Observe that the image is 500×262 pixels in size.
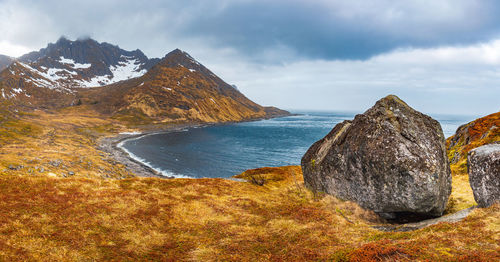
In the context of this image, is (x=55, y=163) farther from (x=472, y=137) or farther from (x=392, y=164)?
(x=472, y=137)

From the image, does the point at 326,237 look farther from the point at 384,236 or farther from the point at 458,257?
the point at 458,257

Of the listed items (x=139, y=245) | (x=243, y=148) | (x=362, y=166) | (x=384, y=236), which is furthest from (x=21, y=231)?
(x=243, y=148)

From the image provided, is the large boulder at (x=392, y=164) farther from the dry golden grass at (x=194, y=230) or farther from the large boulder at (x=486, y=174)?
the large boulder at (x=486, y=174)

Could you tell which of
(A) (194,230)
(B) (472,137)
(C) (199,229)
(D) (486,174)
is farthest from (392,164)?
(B) (472,137)

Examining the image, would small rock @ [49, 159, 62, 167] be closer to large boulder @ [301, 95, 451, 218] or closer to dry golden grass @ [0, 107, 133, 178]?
dry golden grass @ [0, 107, 133, 178]

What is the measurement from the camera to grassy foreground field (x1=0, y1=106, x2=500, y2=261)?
1088cm

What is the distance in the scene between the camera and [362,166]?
21.2 m

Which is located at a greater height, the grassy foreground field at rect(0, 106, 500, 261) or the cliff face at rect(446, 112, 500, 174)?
the cliff face at rect(446, 112, 500, 174)

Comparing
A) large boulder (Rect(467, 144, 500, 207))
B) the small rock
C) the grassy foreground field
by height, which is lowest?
the small rock

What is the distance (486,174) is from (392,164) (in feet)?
19.1

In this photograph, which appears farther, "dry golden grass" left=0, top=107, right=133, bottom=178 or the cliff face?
"dry golden grass" left=0, top=107, right=133, bottom=178

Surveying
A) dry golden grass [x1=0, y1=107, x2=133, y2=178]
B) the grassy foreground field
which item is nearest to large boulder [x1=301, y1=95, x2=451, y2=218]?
the grassy foreground field

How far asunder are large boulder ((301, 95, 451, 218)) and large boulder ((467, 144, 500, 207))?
2.06 meters

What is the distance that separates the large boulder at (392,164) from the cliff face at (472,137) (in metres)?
20.9
